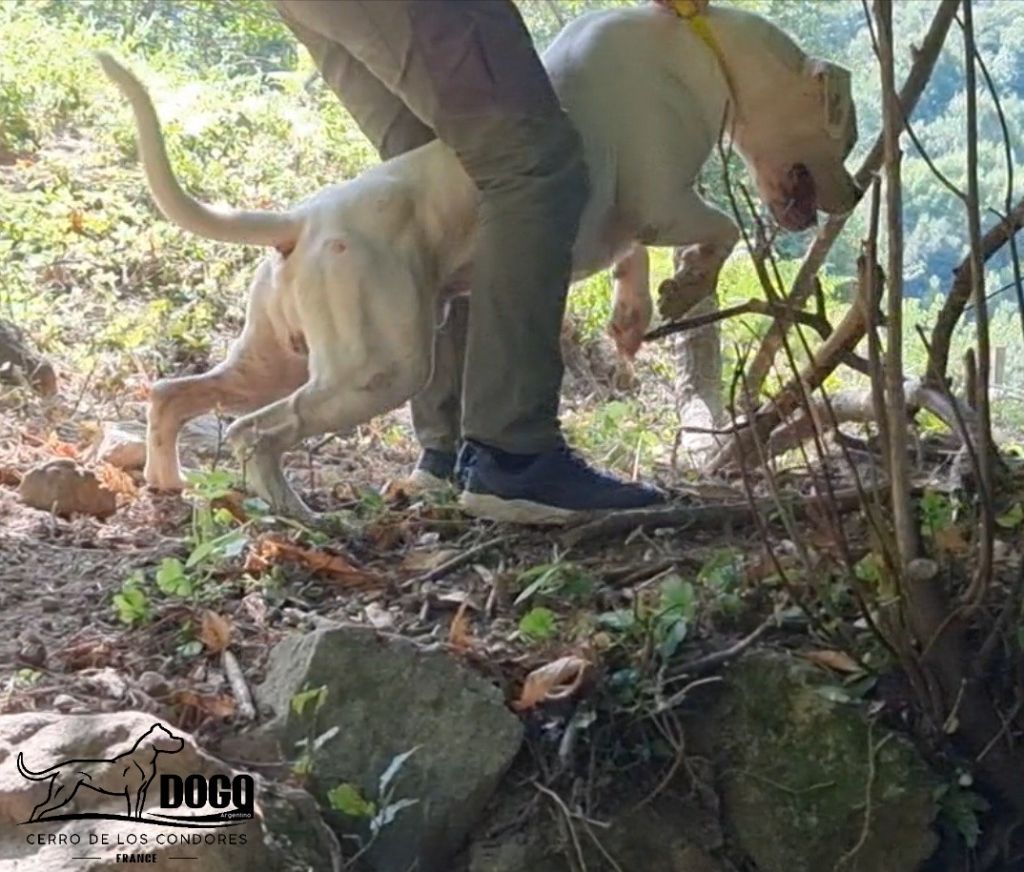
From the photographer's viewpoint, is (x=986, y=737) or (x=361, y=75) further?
(x=361, y=75)

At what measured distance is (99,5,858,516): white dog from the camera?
102 inches

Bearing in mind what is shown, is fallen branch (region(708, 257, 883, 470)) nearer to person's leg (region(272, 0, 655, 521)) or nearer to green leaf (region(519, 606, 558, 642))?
person's leg (region(272, 0, 655, 521))

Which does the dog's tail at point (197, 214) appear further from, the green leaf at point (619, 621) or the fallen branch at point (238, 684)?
the green leaf at point (619, 621)

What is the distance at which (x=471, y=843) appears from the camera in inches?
71.7

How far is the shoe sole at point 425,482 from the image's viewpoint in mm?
2854

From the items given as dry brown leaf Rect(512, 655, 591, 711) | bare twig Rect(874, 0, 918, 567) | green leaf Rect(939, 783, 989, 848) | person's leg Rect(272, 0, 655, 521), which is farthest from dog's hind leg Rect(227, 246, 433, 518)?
green leaf Rect(939, 783, 989, 848)

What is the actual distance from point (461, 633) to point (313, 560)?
415 mm

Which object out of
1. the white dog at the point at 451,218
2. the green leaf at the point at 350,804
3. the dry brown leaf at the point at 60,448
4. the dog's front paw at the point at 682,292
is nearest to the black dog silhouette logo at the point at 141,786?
the green leaf at the point at 350,804

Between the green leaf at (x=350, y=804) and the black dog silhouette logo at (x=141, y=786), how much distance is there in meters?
0.11

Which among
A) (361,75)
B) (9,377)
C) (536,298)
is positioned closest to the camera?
(536,298)

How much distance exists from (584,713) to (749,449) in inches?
53.9

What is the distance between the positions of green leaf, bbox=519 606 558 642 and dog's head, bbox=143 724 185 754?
559mm

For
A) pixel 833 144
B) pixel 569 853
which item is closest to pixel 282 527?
pixel 569 853

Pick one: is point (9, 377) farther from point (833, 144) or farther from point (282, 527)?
point (833, 144)
